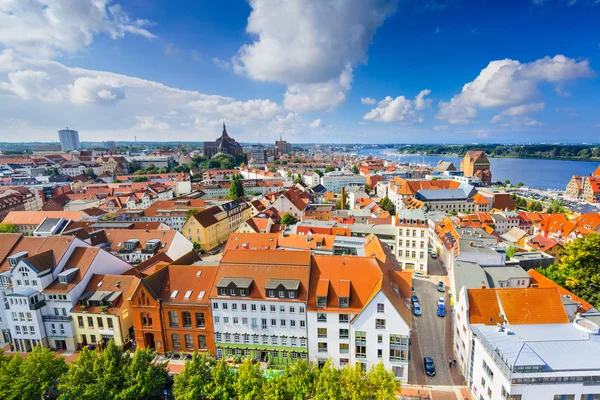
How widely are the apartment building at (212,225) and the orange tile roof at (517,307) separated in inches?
2237

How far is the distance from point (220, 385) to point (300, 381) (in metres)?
6.40

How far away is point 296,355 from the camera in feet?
109

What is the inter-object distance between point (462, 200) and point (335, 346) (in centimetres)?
10179

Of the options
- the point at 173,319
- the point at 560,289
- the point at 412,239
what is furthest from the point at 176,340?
the point at 560,289

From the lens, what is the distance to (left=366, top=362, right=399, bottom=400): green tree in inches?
891

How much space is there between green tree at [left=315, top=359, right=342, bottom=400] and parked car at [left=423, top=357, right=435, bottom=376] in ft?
42.1

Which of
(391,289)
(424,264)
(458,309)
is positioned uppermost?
(391,289)

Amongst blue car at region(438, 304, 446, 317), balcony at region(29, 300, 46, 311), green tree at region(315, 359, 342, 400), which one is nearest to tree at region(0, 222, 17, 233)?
balcony at region(29, 300, 46, 311)

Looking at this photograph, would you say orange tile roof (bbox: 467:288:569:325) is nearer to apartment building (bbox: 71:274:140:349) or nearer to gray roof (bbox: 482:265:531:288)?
gray roof (bbox: 482:265:531:288)

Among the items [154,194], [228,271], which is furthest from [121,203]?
[228,271]

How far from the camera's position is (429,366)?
3170cm

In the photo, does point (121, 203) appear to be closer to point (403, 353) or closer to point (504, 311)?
point (403, 353)

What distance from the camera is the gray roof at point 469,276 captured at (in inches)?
1426

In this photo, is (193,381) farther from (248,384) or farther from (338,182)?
(338,182)
